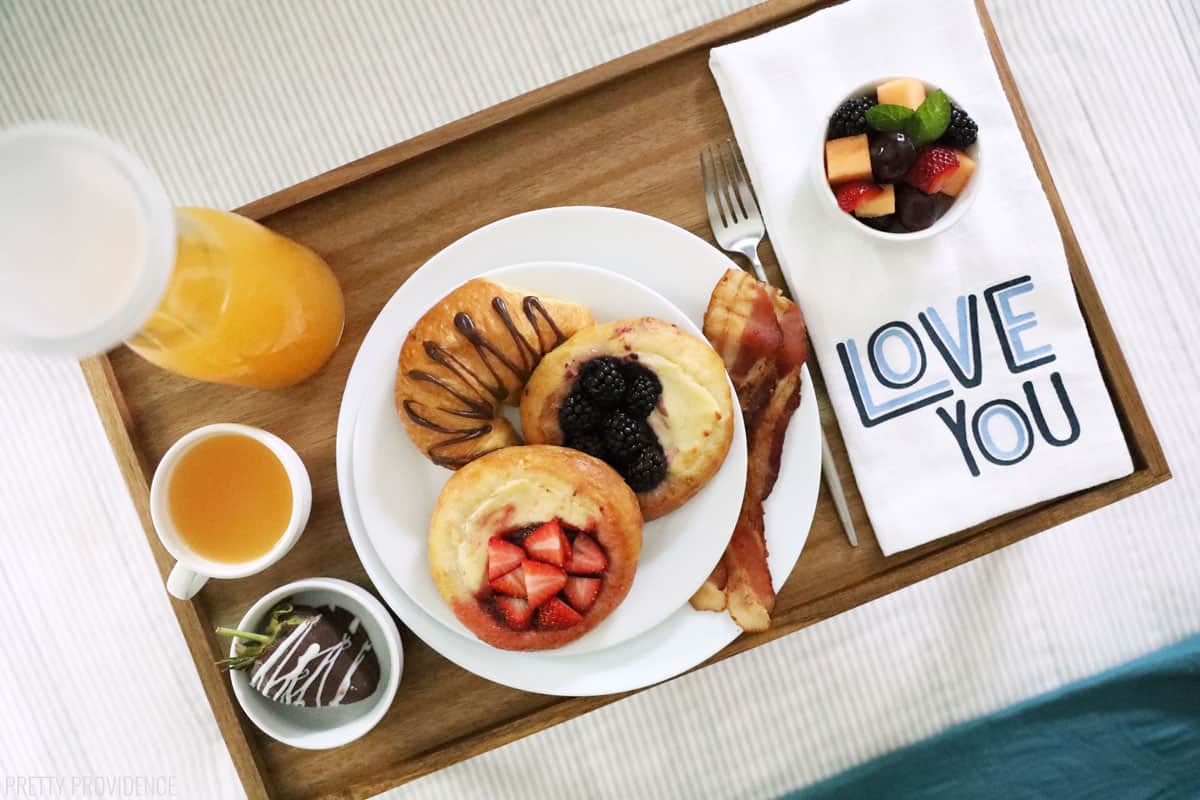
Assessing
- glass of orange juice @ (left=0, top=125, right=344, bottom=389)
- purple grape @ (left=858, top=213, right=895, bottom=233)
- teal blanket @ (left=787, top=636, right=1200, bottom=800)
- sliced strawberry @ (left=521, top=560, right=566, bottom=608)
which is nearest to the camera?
glass of orange juice @ (left=0, top=125, right=344, bottom=389)

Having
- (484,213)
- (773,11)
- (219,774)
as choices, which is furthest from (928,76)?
(219,774)

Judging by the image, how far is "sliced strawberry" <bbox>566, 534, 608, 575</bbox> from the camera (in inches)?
33.6

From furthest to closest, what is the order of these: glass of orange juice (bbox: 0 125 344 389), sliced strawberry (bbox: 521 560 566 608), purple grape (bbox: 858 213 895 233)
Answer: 1. purple grape (bbox: 858 213 895 233)
2. sliced strawberry (bbox: 521 560 566 608)
3. glass of orange juice (bbox: 0 125 344 389)

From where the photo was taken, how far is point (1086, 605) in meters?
1.34

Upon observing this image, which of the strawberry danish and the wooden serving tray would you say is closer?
the strawberry danish

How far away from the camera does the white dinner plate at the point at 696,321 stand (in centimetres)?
94

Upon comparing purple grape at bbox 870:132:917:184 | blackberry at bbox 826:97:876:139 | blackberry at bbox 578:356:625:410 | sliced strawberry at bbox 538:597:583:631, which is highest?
blackberry at bbox 826:97:876:139

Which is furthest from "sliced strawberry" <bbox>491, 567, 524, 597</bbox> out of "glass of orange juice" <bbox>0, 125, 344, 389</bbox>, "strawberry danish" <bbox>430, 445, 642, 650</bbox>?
"glass of orange juice" <bbox>0, 125, 344, 389</bbox>

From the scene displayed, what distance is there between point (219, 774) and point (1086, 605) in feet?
4.45

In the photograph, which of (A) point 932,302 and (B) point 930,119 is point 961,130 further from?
(A) point 932,302

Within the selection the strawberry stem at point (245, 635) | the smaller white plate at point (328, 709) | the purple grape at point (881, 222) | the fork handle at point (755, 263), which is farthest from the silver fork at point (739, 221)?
the strawberry stem at point (245, 635)

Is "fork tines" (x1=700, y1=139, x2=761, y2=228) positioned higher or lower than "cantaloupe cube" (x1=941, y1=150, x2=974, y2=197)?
higher

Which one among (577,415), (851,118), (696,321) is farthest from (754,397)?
(851,118)

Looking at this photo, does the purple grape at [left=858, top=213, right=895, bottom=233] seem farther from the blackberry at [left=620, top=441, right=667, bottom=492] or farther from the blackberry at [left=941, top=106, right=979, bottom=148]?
the blackberry at [left=620, top=441, right=667, bottom=492]
